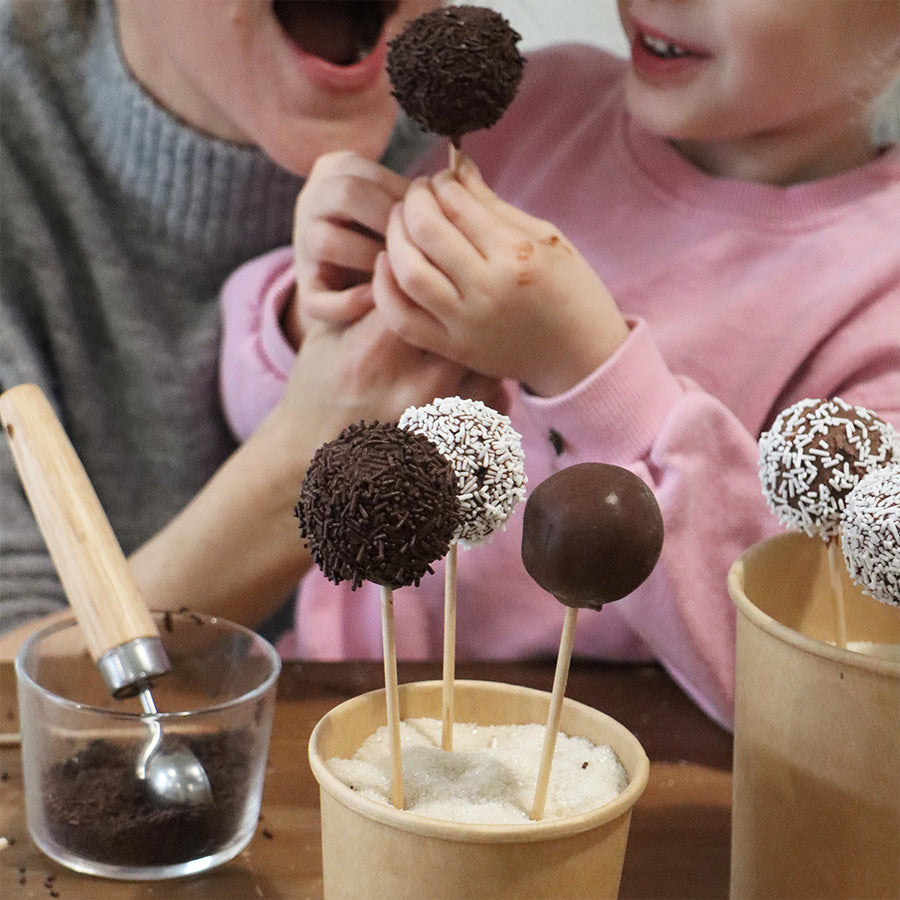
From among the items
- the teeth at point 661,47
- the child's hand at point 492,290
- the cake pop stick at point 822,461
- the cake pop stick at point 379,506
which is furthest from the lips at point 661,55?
the cake pop stick at point 379,506

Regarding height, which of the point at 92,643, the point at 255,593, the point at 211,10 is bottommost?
the point at 255,593

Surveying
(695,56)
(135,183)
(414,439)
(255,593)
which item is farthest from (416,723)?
(135,183)

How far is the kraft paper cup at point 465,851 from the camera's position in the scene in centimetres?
37

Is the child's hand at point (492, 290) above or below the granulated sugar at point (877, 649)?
above

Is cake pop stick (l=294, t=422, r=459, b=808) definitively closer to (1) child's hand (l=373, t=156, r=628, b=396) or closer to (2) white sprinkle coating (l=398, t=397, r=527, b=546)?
(2) white sprinkle coating (l=398, t=397, r=527, b=546)

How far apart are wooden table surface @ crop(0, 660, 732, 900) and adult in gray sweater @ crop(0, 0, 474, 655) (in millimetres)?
114

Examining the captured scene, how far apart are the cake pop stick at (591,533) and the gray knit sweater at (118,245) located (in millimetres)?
505

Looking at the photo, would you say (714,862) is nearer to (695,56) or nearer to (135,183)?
(695,56)

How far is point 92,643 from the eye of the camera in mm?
528

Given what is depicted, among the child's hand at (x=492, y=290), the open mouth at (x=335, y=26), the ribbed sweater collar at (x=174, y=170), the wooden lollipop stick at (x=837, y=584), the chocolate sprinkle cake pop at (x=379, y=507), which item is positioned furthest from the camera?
the ribbed sweater collar at (x=174, y=170)

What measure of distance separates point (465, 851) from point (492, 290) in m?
0.29

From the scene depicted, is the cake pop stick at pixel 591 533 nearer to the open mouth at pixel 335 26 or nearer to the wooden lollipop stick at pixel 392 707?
the wooden lollipop stick at pixel 392 707

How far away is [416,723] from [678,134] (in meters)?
0.38

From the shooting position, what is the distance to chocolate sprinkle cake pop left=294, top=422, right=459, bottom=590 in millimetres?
363
